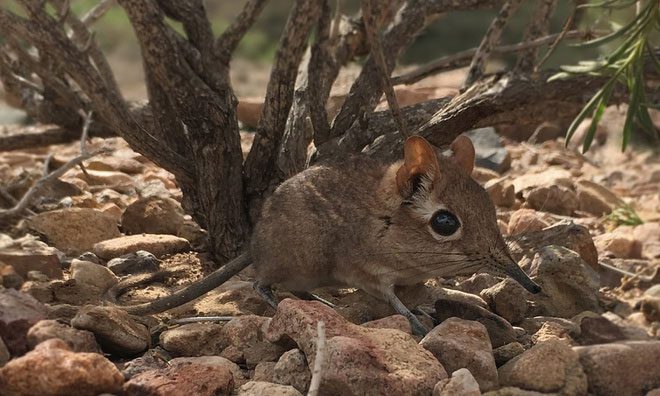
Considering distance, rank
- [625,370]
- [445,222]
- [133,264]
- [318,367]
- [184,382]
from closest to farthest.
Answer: [318,367] → [184,382] → [625,370] → [445,222] → [133,264]

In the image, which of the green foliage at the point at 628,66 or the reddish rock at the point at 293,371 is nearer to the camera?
the reddish rock at the point at 293,371

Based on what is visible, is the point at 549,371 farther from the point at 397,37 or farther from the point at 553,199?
the point at 553,199

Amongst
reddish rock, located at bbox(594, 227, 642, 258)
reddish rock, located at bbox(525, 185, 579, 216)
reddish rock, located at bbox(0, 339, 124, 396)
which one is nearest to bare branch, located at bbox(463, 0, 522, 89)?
reddish rock, located at bbox(525, 185, 579, 216)

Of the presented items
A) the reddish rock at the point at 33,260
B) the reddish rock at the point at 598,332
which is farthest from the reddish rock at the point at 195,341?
the reddish rock at the point at 598,332

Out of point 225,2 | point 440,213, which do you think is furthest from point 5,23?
point 225,2

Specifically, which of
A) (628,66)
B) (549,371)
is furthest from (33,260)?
(628,66)

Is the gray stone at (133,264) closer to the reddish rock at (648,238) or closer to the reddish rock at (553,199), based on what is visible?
the reddish rock at (553,199)
